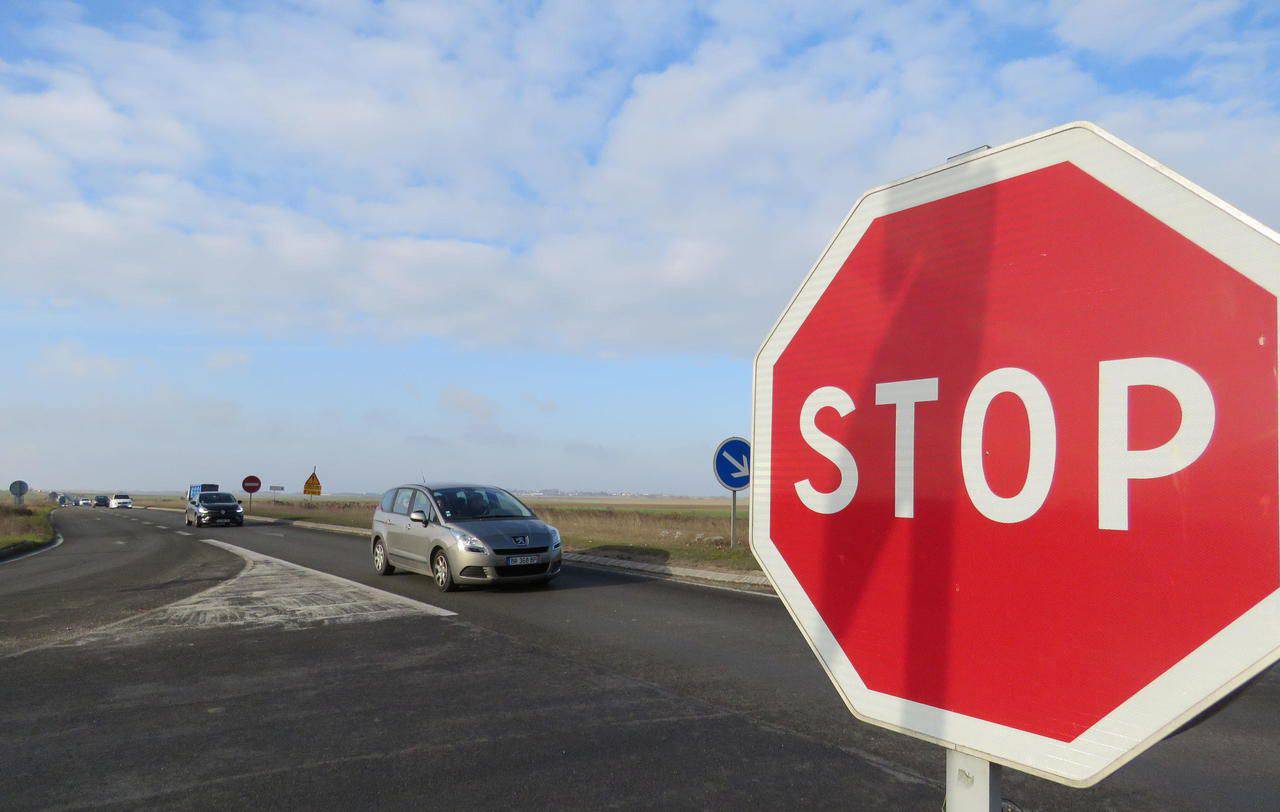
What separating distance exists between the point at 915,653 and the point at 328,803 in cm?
399

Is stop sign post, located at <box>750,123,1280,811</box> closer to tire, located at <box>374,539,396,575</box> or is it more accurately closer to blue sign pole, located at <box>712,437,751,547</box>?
blue sign pole, located at <box>712,437,751,547</box>

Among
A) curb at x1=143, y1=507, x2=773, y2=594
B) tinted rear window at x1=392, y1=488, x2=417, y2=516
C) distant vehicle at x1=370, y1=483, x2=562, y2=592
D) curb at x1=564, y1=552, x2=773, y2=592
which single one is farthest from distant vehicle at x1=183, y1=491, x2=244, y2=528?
tinted rear window at x1=392, y1=488, x2=417, y2=516

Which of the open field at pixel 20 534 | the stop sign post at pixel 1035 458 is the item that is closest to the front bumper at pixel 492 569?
the stop sign post at pixel 1035 458

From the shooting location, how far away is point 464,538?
1234cm

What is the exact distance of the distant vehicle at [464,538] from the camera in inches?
479

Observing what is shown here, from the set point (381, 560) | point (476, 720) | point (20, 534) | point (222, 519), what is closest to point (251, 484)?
point (222, 519)

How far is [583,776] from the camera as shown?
15.1 feet

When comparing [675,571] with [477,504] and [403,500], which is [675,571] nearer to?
[477,504]

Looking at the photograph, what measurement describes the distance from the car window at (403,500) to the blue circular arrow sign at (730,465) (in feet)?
17.8

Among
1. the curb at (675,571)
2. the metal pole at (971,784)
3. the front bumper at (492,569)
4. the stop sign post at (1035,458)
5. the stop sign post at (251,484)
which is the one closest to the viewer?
the stop sign post at (1035,458)

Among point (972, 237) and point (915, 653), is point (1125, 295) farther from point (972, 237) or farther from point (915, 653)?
point (915, 653)

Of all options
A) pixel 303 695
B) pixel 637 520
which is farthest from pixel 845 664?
pixel 637 520

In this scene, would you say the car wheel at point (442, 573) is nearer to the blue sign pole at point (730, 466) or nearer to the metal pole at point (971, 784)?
the blue sign pole at point (730, 466)

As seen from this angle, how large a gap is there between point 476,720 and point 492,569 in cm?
649
